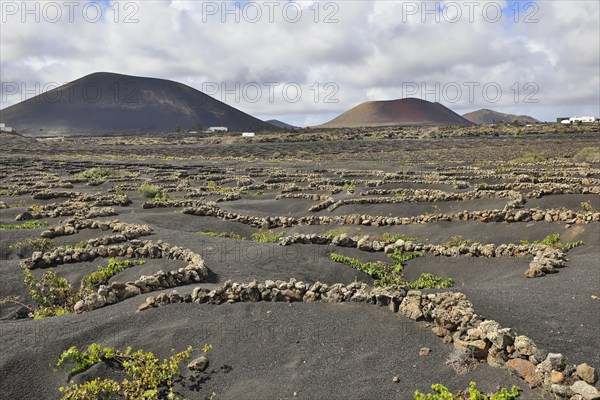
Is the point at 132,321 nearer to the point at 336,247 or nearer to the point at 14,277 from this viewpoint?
the point at 14,277

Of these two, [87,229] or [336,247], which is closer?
Result: [336,247]

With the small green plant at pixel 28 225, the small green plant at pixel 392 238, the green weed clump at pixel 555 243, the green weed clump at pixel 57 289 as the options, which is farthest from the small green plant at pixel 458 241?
the small green plant at pixel 28 225

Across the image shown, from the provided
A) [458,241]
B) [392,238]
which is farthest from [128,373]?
[458,241]

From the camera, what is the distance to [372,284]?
11703 millimetres

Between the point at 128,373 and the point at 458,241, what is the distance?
35.5 ft

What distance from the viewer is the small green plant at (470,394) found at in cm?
543

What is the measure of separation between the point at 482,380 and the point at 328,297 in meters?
3.14

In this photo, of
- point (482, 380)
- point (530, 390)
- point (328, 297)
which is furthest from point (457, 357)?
point (328, 297)

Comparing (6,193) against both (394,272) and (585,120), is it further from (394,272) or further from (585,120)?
(585,120)

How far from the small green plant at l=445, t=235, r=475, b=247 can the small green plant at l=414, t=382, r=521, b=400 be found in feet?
27.6

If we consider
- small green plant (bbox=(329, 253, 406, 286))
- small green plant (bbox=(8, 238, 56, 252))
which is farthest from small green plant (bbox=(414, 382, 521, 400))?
small green plant (bbox=(8, 238, 56, 252))

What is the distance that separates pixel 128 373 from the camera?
645 cm

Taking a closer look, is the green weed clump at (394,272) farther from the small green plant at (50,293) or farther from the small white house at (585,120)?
the small white house at (585,120)

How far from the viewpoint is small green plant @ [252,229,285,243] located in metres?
16.5
